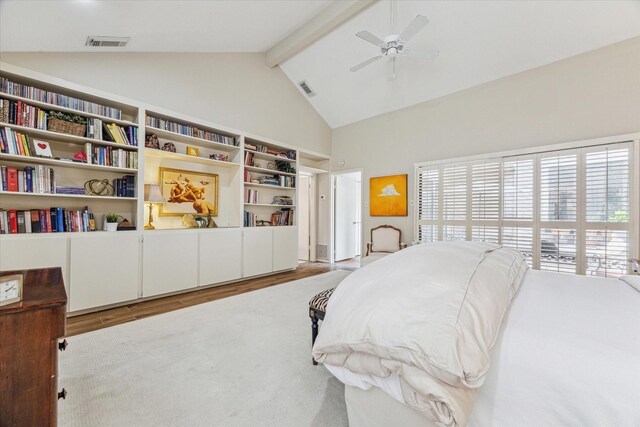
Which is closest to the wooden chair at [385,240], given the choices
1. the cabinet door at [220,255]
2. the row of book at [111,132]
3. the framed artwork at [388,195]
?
the framed artwork at [388,195]

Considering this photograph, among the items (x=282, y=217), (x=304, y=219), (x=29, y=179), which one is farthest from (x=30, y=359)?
(x=304, y=219)

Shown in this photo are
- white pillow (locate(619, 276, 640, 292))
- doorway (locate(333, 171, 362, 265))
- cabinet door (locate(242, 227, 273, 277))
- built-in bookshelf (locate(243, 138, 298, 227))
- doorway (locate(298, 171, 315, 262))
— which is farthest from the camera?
doorway (locate(298, 171, 315, 262))

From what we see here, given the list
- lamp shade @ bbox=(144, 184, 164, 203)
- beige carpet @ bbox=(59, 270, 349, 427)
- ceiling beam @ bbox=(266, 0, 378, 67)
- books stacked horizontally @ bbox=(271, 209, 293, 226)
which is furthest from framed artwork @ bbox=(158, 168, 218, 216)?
ceiling beam @ bbox=(266, 0, 378, 67)

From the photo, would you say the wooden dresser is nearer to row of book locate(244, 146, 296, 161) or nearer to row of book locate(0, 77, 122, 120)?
row of book locate(0, 77, 122, 120)

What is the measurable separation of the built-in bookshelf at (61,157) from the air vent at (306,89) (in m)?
2.93

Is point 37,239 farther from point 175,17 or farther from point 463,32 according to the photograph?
point 463,32

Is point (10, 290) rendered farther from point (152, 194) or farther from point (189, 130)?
point (189, 130)

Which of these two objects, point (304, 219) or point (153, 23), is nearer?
point (153, 23)

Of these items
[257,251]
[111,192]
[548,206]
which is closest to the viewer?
[111,192]

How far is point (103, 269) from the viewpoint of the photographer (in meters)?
2.82

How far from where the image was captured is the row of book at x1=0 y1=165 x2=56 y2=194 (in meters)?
2.38

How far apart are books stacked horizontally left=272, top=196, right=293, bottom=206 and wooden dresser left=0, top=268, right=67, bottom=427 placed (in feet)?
13.3

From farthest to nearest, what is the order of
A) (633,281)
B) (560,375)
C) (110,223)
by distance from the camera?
(110,223), (633,281), (560,375)

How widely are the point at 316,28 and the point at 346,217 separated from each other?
3830mm
